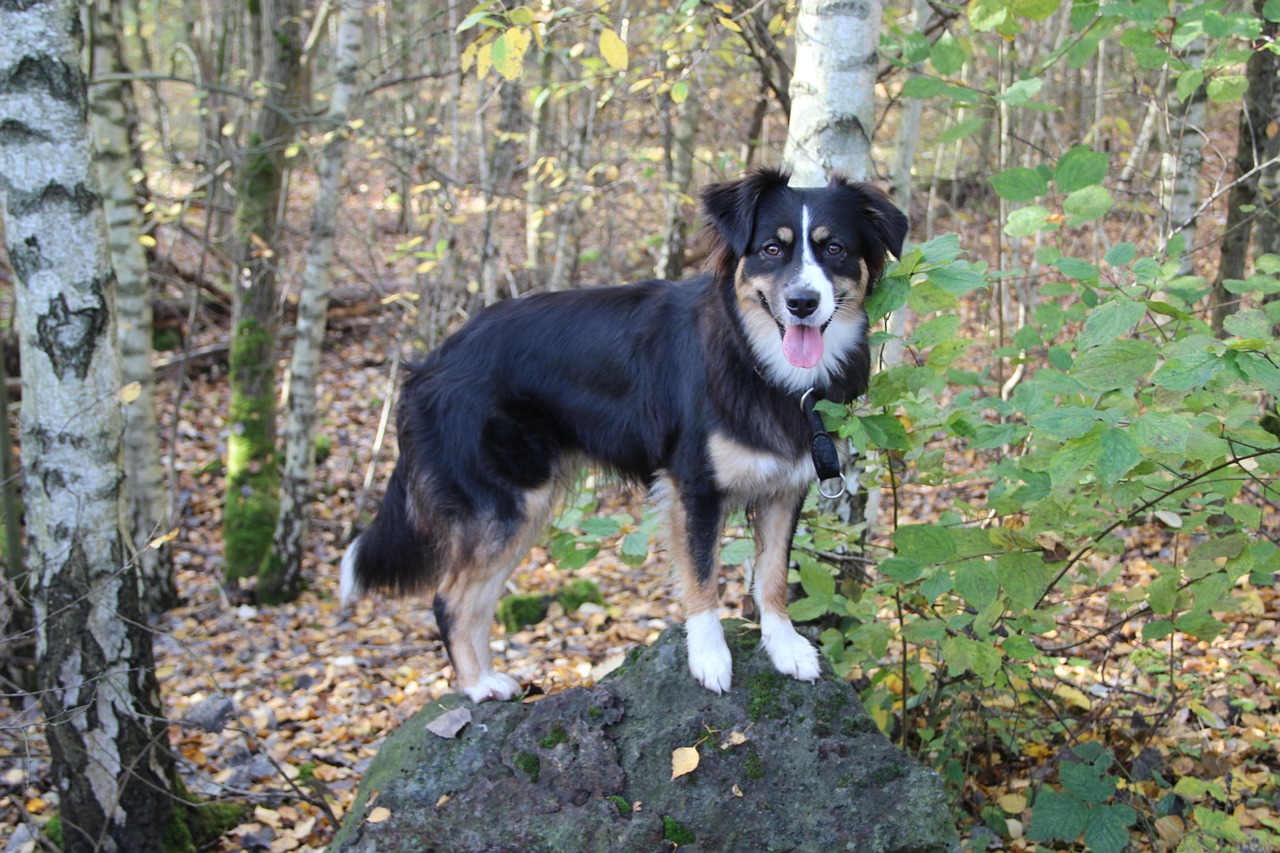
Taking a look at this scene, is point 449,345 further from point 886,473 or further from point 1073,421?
point 1073,421

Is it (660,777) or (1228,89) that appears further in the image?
(1228,89)

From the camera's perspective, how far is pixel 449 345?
399cm

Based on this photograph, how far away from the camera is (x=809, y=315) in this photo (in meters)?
3.01

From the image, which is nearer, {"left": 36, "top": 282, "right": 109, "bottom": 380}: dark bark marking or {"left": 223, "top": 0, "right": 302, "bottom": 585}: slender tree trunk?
{"left": 36, "top": 282, "right": 109, "bottom": 380}: dark bark marking

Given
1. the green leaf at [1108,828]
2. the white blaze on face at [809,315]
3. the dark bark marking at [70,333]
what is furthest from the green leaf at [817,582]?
the dark bark marking at [70,333]

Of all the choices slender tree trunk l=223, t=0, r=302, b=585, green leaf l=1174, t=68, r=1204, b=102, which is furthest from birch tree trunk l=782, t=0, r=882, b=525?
slender tree trunk l=223, t=0, r=302, b=585

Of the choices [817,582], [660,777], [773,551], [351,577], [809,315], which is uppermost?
[809,315]

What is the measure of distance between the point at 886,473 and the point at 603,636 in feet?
10.0

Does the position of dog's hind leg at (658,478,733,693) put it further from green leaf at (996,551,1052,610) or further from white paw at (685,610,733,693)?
green leaf at (996,551,1052,610)

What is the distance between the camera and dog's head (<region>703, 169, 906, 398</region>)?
10.2ft

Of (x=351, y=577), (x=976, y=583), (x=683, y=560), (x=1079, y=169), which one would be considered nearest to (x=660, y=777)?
(x=683, y=560)

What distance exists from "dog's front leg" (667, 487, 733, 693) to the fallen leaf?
85cm

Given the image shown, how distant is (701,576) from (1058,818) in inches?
58.3

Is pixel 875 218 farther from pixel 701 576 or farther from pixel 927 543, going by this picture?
pixel 701 576
